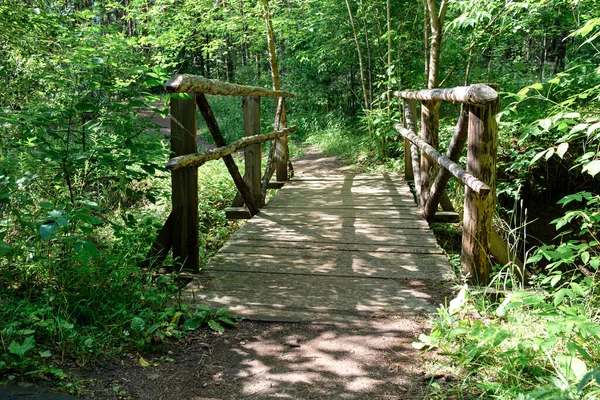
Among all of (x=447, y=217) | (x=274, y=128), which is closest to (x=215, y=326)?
(x=447, y=217)

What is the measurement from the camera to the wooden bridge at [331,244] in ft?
11.2

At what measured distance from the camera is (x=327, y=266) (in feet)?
→ 13.7

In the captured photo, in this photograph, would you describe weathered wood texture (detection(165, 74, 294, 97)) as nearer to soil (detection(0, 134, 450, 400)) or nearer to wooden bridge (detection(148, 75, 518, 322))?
wooden bridge (detection(148, 75, 518, 322))

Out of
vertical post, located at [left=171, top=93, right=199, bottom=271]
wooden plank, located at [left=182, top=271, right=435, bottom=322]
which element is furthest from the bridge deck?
vertical post, located at [left=171, top=93, right=199, bottom=271]

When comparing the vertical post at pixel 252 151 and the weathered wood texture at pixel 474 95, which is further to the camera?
the vertical post at pixel 252 151

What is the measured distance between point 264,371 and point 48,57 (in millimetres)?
4716

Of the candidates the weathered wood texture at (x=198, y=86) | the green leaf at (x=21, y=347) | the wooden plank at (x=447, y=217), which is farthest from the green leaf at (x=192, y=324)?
the wooden plank at (x=447, y=217)

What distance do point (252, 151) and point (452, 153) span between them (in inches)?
103

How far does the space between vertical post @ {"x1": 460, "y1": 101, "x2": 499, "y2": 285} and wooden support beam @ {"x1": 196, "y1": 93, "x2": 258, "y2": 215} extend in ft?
6.93

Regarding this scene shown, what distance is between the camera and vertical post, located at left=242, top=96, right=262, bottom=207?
19.6 feet

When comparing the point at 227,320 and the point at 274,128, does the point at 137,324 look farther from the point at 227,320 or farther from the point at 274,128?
the point at 274,128

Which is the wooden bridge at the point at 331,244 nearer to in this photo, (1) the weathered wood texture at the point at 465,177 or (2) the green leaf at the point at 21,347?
(1) the weathered wood texture at the point at 465,177

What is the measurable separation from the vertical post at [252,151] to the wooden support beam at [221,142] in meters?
0.14

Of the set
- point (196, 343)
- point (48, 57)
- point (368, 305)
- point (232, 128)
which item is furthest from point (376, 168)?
point (232, 128)
